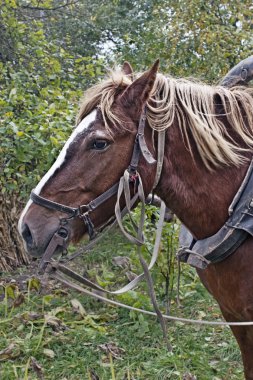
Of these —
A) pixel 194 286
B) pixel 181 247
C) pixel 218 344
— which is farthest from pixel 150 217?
pixel 181 247

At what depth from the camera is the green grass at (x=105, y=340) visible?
3.14 meters

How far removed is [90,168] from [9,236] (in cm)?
312

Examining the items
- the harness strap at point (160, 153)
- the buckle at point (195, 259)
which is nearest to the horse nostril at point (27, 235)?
the harness strap at point (160, 153)

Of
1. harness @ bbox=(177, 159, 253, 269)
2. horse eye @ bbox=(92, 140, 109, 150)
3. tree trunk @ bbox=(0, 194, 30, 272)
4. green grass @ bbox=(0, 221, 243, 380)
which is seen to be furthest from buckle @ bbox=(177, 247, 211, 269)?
tree trunk @ bbox=(0, 194, 30, 272)

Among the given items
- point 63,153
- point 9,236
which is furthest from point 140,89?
point 9,236

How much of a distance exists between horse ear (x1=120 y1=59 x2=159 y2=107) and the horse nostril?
1.93 feet

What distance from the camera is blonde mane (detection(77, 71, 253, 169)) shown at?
189 cm

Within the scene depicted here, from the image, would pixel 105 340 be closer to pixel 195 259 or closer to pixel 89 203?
pixel 195 259

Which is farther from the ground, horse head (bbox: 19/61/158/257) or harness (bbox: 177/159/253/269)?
horse head (bbox: 19/61/158/257)

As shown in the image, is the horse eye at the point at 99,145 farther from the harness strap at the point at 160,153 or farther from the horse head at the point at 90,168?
the harness strap at the point at 160,153

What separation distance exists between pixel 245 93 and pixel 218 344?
6.79ft

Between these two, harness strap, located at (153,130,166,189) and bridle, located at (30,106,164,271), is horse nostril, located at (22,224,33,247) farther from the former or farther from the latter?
harness strap, located at (153,130,166,189)

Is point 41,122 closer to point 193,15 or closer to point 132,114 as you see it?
point 132,114

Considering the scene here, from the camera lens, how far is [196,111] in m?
1.96
